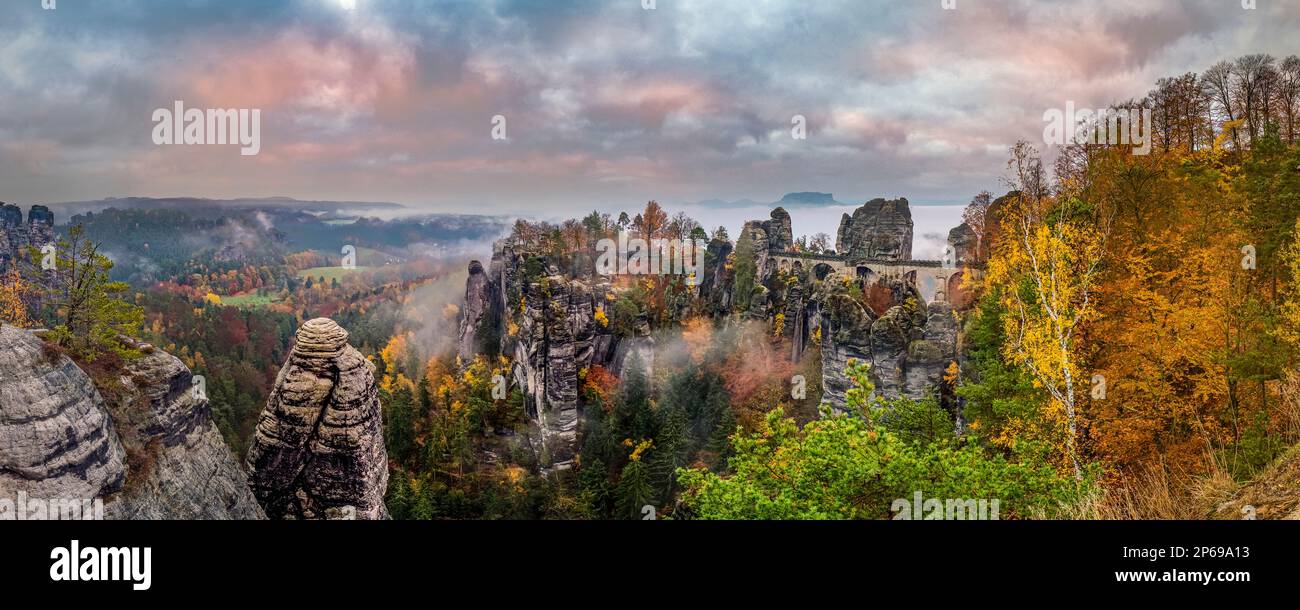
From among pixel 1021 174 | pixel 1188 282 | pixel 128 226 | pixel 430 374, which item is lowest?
pixel 430 374

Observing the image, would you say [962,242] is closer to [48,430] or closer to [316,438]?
[316,438]

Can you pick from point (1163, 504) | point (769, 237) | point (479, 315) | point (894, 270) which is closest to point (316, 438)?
point (1163, 504)

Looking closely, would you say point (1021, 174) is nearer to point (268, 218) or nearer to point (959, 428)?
point (959, 428)

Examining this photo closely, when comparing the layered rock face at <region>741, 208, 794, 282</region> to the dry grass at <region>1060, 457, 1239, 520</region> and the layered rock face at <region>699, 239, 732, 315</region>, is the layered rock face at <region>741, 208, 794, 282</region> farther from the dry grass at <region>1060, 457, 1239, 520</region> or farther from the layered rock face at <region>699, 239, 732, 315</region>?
the dry grass at <region>1060, 457, 1239, 520</region>

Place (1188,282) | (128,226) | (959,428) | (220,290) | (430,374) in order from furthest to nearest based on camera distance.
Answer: (128,226) < (220,290) < (430,374) < (959,428) < (1188,282)

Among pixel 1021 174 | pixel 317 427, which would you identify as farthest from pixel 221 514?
pixel 1021 174

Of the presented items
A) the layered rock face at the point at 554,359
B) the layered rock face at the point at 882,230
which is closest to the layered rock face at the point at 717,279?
the layered rock face at the point at 882,230

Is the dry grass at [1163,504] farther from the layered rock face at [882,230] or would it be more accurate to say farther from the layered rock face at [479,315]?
the layered rock face at [479,315]

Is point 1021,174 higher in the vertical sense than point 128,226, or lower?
lower
